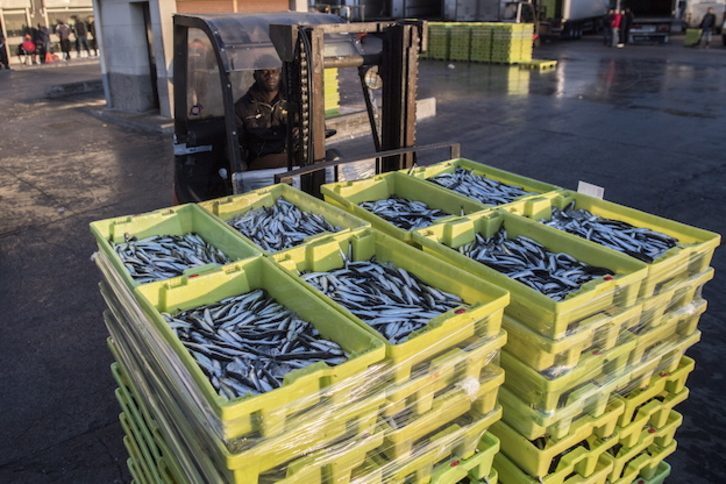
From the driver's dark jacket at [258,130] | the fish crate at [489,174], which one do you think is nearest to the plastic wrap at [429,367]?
the fish crate at [489,174]

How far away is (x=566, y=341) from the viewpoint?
2703mm

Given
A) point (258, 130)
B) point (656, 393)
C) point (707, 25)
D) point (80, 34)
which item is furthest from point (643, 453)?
point (80, 34)

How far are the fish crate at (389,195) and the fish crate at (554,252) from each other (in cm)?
18

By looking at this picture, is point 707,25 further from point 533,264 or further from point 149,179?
point 533,264

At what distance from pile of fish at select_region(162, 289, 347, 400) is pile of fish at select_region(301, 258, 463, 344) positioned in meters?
0.27

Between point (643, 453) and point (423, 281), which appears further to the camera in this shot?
point (643, 453)

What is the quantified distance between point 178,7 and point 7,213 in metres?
6.92

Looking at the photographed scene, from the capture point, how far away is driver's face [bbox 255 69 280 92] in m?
6.15

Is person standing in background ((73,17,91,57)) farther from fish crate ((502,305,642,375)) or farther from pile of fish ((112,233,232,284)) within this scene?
fish crate ((502,305,642,375))

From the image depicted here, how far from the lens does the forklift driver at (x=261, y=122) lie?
20.5 feet

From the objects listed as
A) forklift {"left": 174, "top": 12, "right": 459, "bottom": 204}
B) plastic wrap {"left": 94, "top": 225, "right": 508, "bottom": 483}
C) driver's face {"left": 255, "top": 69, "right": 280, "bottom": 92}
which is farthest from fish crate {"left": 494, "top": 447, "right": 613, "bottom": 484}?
driver's face {"left": 255, "top": 69, "right": 280, "bottom": 92}

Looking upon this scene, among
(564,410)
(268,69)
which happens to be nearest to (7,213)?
(268,69)

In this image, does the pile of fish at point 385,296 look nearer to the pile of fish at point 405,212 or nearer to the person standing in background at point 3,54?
the pile of fish at point 405,212

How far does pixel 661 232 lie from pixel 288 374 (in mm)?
2856
